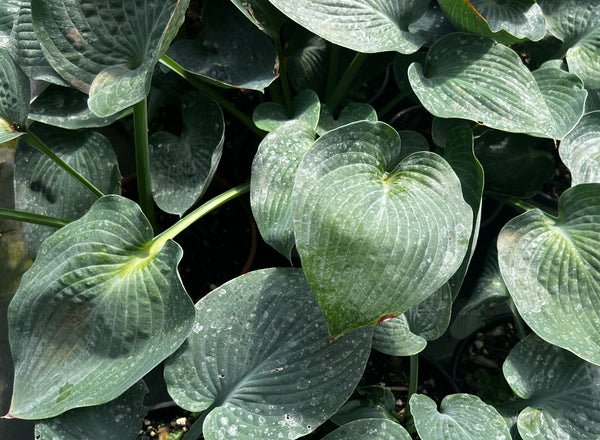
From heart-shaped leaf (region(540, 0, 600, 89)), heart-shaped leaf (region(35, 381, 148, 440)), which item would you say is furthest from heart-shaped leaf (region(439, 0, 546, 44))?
heart-shaped leaf (region(35, 381, 148, 440))

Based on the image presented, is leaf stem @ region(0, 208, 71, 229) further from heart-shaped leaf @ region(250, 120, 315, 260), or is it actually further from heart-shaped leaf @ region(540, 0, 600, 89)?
heart-shaped leaf @ region(540, 0, 600, 89)

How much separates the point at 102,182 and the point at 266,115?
1.22ft

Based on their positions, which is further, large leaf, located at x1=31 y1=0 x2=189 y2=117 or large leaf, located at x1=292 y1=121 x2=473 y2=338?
large leaf, located at x1=31 y1=0 x2=189 y2=117

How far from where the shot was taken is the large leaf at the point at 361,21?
3.40 feet

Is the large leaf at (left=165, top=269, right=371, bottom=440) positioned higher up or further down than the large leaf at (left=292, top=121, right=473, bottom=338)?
further down

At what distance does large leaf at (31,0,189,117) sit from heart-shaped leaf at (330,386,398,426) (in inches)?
28.7

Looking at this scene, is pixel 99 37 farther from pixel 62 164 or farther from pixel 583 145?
pixel 583 145

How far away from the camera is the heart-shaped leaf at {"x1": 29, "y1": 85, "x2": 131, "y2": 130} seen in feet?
3.72

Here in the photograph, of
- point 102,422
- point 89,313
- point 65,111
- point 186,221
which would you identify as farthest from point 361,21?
point 102,422

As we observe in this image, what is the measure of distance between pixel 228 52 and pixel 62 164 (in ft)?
1.37

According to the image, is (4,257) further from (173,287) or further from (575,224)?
(575,224)

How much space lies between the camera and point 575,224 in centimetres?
107

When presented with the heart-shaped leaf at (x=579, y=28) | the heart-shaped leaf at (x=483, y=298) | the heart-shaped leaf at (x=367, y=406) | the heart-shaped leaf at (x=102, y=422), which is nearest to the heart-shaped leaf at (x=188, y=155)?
the heart-shaped leaf at (x=102, y=422)

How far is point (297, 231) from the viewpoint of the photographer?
0.86 m
